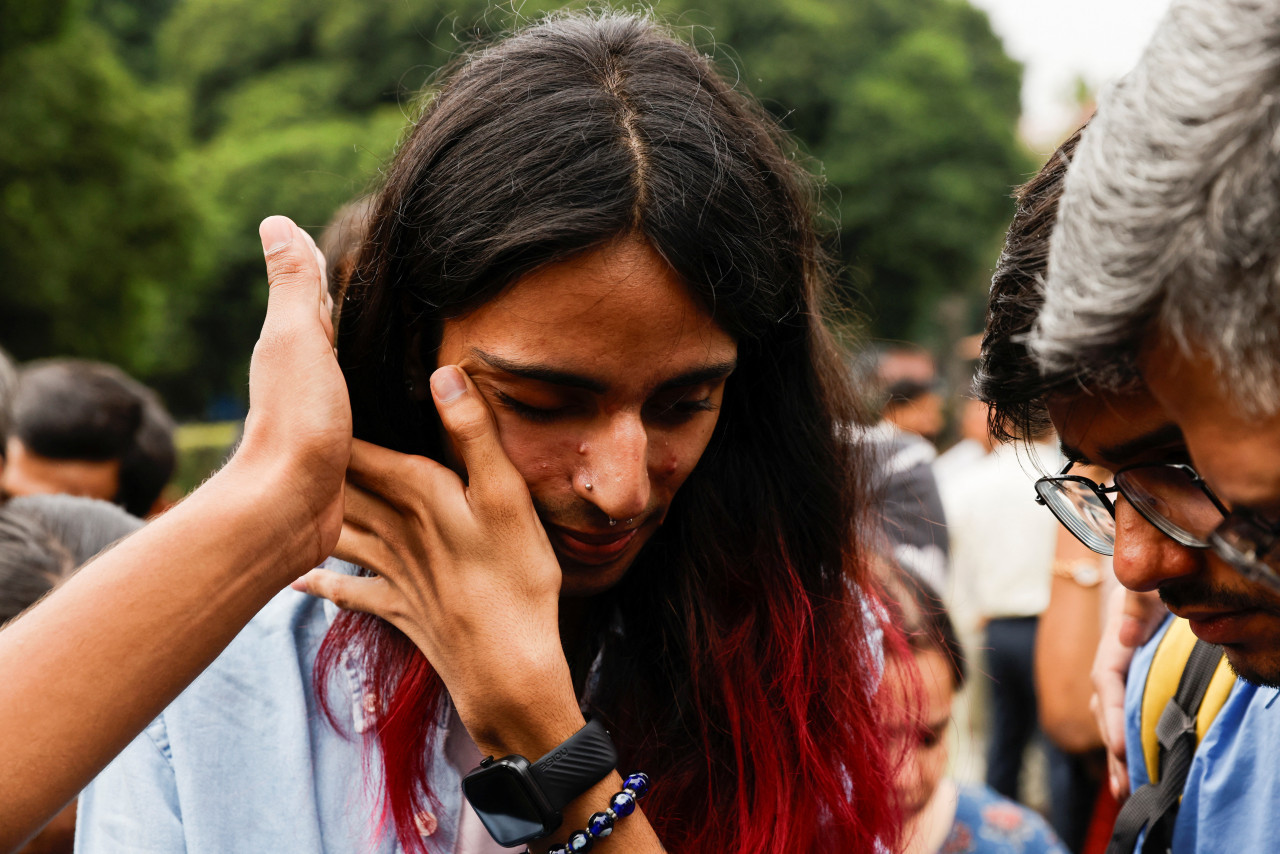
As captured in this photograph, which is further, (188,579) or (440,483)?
(440,483)

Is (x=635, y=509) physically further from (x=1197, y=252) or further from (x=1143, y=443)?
(x=1197, y=252)

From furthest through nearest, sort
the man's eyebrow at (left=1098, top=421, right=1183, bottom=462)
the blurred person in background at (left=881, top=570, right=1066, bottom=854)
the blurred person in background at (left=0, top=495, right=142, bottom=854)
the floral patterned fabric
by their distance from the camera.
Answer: the floral patterned fabric
the blurred person in background at (left=0, top=495, right=142, bottom=854)
the blurred person in background at (left=881, top=570, right=1066, bottom=854)
the man's eyebrow at (left=1098, top=421, right=1183, bottom=462)

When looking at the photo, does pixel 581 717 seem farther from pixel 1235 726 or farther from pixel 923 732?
pixel 1235 726

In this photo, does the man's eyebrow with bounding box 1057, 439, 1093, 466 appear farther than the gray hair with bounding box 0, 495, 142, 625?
No

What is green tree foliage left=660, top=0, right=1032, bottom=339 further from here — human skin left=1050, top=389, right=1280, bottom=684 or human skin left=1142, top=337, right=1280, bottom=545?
human skin left=1142, top=337, right=1280, bottom=545

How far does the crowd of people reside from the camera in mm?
1312

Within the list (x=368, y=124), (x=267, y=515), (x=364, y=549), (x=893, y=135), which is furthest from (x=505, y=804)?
(x=893, y=135)


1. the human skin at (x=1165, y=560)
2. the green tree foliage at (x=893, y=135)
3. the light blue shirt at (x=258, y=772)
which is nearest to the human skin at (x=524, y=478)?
the light blue shirt at (x=258, y=772)

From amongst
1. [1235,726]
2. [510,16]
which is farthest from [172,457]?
[1235,726]

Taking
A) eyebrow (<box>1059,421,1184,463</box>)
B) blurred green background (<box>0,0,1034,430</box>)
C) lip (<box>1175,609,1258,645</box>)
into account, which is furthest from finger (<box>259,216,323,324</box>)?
blurred green background (<box>0,0,1034,430</box>)

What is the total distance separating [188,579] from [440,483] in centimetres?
49

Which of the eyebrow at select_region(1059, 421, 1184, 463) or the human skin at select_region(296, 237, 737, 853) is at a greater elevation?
the eyebrow at select_region(1059, 421, 1184, 463)

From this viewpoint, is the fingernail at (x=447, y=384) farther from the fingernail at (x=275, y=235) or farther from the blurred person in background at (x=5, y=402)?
Answer: the blurred person in background at (x=5, y=402)

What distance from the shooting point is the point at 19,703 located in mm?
1345
